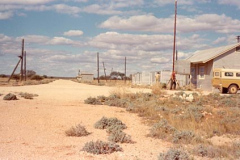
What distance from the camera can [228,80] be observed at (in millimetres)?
25359

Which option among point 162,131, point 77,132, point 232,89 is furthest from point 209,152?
point 232,89

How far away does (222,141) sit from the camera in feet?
Result: 26.3

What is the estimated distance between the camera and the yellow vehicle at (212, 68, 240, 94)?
2520cm

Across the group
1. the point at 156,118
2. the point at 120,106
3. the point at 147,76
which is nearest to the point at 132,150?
the point at 156,118

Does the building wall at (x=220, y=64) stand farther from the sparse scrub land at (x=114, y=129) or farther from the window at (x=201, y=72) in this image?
the sparse scrub land at (x=114, y=129)

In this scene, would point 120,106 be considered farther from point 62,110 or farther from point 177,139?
point 177,139

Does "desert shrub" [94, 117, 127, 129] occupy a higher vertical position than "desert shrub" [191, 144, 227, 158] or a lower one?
higher

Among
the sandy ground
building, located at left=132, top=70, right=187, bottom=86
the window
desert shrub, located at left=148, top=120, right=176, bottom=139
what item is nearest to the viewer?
the sandy ground

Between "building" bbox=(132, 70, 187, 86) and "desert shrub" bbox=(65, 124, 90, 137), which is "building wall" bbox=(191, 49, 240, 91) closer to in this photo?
"building" bbox=(132, 70, 187, 86)

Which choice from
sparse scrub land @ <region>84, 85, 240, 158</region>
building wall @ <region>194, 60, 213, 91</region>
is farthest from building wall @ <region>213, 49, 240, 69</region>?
sparse scrub land @ <region>84, 85, 240, 158</region>

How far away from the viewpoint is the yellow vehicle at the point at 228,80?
992 inches

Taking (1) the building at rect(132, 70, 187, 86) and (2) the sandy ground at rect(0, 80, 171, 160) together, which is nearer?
(2) the sandy ground at rect(0, 80, 171, 160)

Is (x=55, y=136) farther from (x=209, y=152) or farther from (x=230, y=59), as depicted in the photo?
(x=230, y=59)

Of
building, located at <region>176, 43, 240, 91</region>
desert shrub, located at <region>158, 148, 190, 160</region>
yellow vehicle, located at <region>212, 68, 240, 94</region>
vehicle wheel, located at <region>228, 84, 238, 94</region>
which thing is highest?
building, located at <region>176, 43, 240, 91</region>
